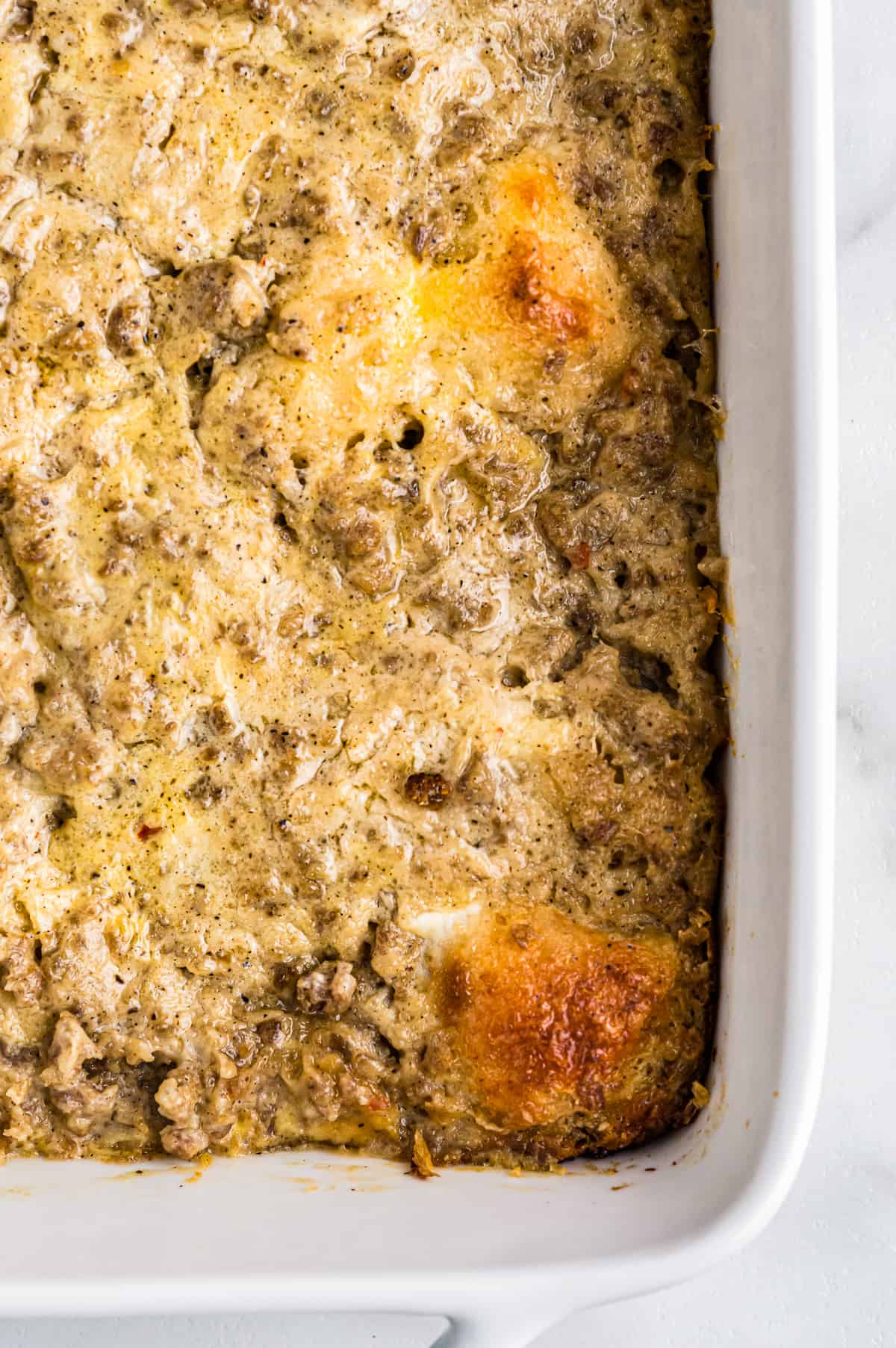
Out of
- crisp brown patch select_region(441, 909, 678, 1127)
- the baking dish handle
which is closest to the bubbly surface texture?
crisp brown patch select_region(441, 909, 678, 1127)

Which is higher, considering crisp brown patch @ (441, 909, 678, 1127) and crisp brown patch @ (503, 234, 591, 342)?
crisp brown patch @ (503, 234, 591, 342)

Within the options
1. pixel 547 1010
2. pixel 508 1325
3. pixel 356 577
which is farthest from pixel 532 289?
pixel 508 1325

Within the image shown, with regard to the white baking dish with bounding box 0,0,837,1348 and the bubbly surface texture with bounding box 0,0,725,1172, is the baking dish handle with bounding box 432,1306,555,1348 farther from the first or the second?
the bubbly surface texture with bounding box 0,0,725,1172

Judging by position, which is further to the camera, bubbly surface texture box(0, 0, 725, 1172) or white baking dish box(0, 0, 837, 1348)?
bubbly surface texture box(0, 0, 725, 1172)

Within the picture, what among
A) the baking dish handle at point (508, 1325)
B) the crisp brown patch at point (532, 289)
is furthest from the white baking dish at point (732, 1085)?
the crisp brown patch at point (532, 289)

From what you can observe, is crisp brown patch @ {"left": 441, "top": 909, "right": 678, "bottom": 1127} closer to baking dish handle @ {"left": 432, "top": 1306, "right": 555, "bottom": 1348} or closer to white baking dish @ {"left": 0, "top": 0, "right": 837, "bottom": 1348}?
white baking dish @ {"left": 0, "top": 0, "right": 837, "bottom": 1348}

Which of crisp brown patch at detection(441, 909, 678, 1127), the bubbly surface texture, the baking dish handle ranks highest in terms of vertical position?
the bubbly surface texture

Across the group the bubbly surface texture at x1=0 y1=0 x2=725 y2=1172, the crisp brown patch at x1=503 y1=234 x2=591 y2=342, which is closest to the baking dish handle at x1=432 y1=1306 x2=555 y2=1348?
the bubbly surface texture at x1=0 y1=0 x2=725 y2=1172

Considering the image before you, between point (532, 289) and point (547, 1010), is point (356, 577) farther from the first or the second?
point (547, 1010)
